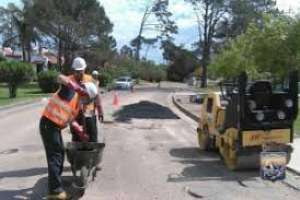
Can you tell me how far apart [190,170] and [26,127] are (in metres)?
10.1

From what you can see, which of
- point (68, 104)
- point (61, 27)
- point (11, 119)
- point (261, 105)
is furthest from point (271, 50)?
point (61, 27)

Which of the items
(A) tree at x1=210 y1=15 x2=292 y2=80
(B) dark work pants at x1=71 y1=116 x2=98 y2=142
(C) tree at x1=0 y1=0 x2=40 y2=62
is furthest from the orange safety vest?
(C) tree at x1=0 y1=0 x2=40 y2=62

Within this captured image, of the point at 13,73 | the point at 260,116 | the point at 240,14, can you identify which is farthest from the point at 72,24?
the point at 260,116

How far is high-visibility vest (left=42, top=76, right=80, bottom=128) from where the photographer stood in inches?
352

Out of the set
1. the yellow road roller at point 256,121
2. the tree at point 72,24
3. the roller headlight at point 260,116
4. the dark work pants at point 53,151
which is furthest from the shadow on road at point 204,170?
the tree at point 72,24

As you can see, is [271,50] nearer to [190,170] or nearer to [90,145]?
[190,170]

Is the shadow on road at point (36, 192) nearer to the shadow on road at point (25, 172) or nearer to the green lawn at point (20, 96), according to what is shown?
the shadow on road at point (25, 172)

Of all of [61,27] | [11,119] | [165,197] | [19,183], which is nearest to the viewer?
[165,197]

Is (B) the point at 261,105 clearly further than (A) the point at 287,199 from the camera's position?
Yes

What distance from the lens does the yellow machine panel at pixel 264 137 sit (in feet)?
38.4

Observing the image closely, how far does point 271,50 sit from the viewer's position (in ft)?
95.8

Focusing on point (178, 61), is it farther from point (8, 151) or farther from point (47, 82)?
point (8, 151)

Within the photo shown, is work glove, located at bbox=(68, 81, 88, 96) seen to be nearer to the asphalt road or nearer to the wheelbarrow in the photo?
the wheelbarrow

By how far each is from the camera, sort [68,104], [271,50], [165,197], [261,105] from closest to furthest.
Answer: [68,104]
[165,197]
[261,105]
[271,50]
